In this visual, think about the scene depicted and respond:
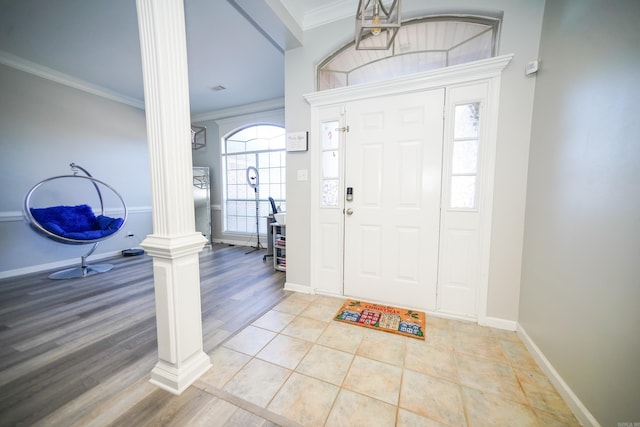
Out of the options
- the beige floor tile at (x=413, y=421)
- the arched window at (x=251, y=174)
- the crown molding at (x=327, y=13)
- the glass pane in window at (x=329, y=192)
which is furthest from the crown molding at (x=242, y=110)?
the beige floor tile at (x=413, y=421)

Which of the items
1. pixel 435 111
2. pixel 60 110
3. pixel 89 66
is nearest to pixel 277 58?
pixel 435 111

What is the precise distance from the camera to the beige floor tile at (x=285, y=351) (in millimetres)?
1526

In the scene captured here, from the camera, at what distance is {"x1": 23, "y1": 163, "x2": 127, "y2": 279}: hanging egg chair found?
2.87 meters

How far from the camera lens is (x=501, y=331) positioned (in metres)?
1.88

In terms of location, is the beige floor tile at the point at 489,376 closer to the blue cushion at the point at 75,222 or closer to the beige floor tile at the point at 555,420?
the beige floor tile at the point at 555,420

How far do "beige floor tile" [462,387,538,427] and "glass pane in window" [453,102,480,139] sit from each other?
191 centimetres

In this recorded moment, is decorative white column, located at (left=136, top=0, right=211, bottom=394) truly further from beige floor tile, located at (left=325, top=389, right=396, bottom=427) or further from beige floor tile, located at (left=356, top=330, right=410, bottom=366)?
beige floor tile, located at (left=356, top=330, right=410, bottom=366)

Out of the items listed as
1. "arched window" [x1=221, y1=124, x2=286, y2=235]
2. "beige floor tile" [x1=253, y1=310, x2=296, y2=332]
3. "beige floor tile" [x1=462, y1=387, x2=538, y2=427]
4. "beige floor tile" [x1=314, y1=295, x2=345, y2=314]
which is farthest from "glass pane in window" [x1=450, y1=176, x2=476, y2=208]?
"arched window" [x1=221, y1=124, x2=286, y2=235]

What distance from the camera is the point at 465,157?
6.48ft

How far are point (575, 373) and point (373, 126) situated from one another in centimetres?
221

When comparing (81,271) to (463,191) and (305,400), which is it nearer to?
(305,400)

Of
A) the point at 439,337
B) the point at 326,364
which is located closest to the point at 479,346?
the point at 439,337

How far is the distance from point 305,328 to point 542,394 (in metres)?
1.56

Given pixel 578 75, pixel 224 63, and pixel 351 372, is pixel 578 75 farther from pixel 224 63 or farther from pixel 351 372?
pixel 224 63
